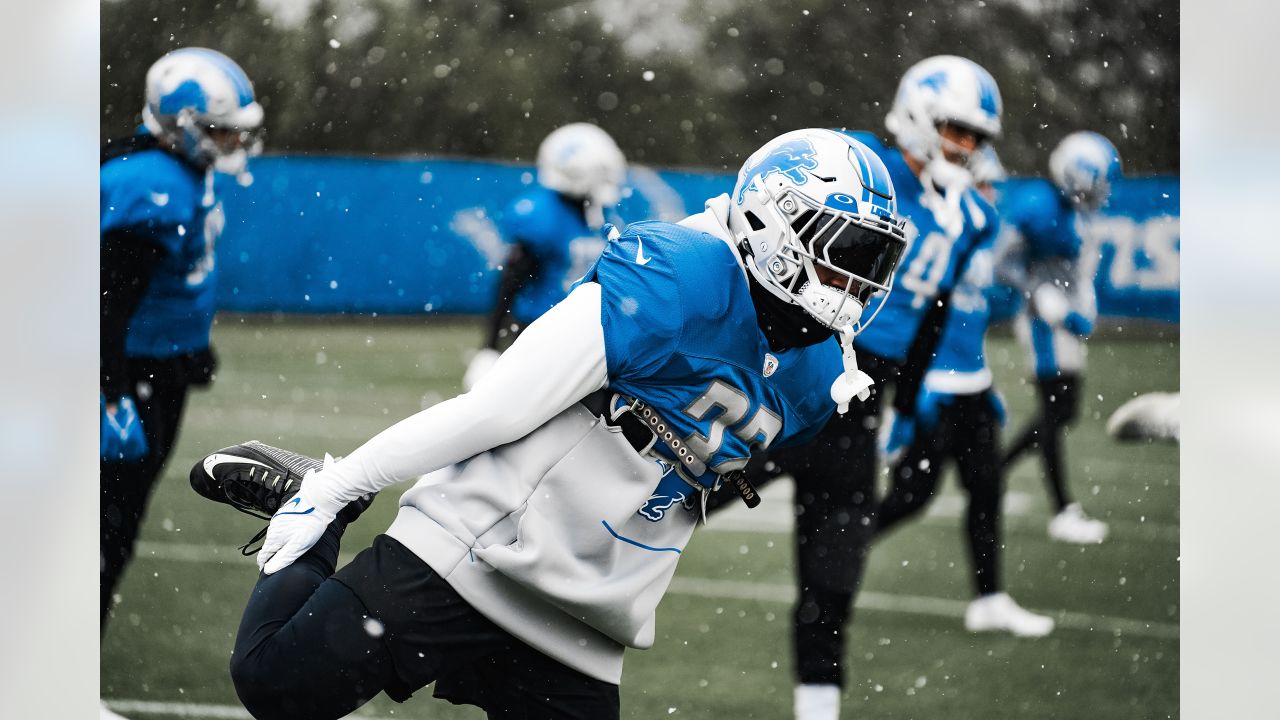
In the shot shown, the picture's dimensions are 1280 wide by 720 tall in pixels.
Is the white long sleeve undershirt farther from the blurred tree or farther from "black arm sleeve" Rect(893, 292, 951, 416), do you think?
the blurred tree

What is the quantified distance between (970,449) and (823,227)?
1.77 meters

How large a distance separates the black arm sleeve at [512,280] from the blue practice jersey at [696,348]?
213cm

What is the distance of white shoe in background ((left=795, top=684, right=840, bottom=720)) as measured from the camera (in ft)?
8.68

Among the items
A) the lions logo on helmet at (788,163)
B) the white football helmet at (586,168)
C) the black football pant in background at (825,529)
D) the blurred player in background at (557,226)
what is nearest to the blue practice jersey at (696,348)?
the lions logo on helmet at (788,163)

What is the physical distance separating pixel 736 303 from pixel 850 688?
5.57ft

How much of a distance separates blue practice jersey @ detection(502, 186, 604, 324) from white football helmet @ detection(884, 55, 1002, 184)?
115cm

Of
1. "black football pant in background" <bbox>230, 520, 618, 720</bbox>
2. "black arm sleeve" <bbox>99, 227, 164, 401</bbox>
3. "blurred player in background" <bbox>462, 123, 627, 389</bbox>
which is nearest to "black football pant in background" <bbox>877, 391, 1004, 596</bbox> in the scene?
"blurred player in background" <bbox>462, 123, 627, 389</bbox>

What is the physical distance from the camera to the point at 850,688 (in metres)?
3.04

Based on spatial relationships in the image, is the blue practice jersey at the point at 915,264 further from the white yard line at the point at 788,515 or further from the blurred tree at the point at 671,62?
the white yard line at the point at 788,515

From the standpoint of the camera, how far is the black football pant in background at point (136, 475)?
3.14m

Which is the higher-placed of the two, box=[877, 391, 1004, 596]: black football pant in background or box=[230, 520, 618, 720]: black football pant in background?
box=[230, 520, 618, 720]: black football pant in background

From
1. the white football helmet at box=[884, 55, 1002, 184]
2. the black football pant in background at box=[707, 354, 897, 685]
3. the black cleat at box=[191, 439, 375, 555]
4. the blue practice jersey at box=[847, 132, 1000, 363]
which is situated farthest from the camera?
the white football helmet at box=[884, 55, 1002, 184]

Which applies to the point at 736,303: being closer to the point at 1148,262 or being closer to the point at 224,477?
the point at 224,477
